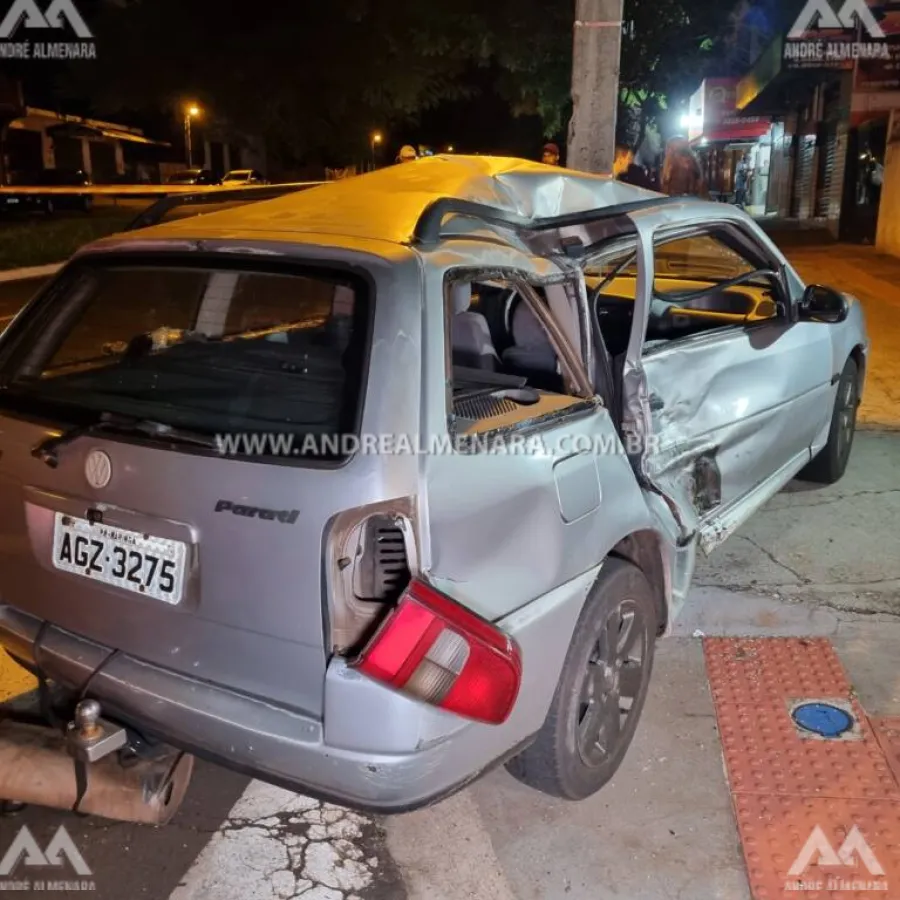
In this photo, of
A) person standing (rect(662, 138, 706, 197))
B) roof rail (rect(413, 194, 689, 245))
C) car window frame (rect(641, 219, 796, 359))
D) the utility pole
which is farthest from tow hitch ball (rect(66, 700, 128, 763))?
person standing (rect(662, 138, 706, 197))

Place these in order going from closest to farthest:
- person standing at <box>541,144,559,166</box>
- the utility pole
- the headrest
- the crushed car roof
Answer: the crushed car roof < the headrest < the utility pole < person standing at <box>541,144,559,166</box>

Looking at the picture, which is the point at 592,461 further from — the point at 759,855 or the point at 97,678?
the point at 97,678

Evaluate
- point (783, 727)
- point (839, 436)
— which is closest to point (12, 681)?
point (783, 727)

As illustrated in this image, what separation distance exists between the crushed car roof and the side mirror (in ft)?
3.51

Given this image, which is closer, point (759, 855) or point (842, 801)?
point (759, 855)

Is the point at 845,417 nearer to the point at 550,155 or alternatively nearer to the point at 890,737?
the point at 890,737

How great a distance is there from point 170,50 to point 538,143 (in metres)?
17.9

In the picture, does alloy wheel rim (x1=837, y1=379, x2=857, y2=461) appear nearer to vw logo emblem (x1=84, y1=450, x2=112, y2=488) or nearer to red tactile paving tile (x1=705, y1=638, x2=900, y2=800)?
red tactile paving tile (x1=705, y1=638, x2=900, y2=800)

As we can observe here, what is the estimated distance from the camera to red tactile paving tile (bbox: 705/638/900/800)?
2867mm

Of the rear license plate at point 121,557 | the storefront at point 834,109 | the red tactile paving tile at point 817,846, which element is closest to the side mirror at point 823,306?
the red tactile paving tile at point 817,846

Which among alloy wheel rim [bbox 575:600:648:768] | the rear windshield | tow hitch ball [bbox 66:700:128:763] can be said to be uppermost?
the rear windshield

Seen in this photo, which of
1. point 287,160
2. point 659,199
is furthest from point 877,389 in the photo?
point 287,160

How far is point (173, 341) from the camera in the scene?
9.78 ft

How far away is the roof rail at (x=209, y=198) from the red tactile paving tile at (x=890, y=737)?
273 centimetres
